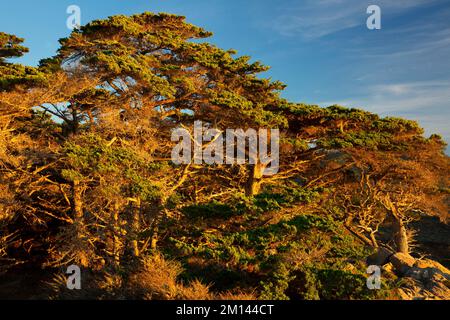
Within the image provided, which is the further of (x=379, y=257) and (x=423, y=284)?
(x=379, y=257)

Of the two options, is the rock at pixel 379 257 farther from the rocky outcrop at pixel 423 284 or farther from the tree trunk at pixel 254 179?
the tree trunk at pixel 254 179

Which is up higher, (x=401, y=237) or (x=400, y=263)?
(x=401, y=237)

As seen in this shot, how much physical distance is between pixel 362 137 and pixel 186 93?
8209 mm

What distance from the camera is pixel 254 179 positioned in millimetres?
16125

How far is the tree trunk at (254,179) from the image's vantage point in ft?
52.5

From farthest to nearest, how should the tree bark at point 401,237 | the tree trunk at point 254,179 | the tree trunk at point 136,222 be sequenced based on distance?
the tree bark at point 401,237, the tree trunk at point 254,179, the tree trunk at point 136,222

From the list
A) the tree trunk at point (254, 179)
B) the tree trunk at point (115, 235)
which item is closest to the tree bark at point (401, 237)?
the tree trunk at point (254, 179)

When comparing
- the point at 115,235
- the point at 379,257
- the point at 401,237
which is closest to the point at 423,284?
the point at 379,257

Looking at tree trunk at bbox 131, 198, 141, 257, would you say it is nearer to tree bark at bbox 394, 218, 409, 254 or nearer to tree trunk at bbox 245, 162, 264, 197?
tree trunk at bbox 245, 162, 264, 197

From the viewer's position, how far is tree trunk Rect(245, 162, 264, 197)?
16.0m

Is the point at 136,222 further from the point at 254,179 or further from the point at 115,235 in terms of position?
the point at 254,179

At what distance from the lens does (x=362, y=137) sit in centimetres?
1536
